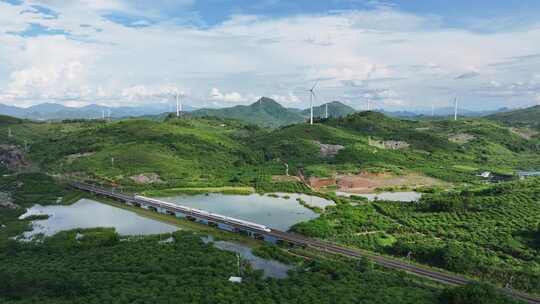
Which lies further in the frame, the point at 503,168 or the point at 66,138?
the point at 66,138

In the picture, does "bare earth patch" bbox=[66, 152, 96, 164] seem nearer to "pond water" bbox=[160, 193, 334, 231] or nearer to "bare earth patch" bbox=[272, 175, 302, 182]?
"pond water" bbox=[160, 193, 334, 231]

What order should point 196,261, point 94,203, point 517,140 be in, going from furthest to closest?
point 517,140, point 94,203, point 196,261

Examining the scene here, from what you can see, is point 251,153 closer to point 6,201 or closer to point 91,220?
point 91,220

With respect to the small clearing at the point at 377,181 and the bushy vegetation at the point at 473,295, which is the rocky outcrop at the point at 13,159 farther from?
the bushy vegetation at the point at 473,295

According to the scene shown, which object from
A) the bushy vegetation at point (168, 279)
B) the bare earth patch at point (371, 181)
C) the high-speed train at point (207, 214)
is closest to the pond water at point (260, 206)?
the high-speed train at point (207, 214)

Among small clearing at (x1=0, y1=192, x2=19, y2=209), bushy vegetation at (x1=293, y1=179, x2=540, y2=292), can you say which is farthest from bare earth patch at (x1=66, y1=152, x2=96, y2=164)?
bushy vegetation at (x1=293, y1=179, x2=540, y2=292)

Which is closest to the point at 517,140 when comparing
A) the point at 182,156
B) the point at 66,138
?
the point at 182,156

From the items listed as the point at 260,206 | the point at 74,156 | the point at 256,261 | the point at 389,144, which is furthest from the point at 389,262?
the point at 389,144

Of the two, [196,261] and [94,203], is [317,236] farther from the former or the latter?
[94,203]
